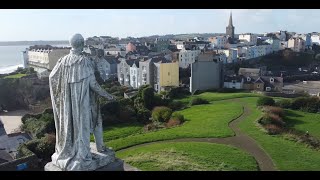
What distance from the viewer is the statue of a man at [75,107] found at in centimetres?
676

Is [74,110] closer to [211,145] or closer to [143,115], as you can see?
[211,145]

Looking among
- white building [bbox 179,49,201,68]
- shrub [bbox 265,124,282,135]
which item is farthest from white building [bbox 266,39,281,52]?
shrub [bbox 265,124,282,135]

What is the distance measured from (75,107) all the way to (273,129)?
51.3 ft

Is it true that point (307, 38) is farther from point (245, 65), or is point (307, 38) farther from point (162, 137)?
point (162, 137)

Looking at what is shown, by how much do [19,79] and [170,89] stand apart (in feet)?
50.2

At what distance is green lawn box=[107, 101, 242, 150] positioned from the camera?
18234 millimetres

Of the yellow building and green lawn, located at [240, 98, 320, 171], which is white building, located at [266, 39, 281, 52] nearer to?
the yellow building

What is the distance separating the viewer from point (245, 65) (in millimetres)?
58562

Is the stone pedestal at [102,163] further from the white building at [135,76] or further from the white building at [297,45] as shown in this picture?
the white building at [297,45]

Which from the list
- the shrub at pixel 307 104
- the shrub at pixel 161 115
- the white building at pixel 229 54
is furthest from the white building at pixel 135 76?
the white building at pixel 229 54

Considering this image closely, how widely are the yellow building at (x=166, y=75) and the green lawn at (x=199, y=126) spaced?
35.9 feet

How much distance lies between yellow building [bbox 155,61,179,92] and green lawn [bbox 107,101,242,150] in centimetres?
1095

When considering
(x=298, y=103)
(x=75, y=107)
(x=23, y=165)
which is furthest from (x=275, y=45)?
(x=75, y=107)
